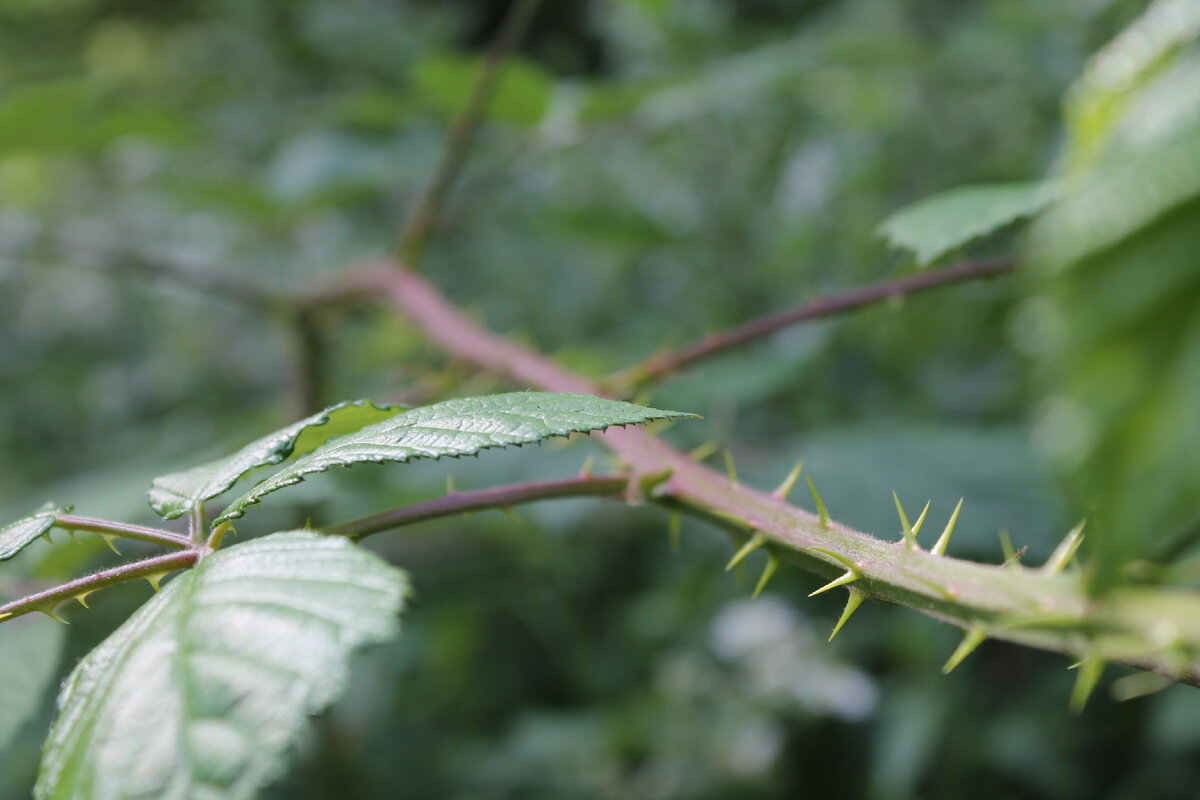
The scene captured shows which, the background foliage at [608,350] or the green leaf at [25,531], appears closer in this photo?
the green leaf at [25,531]

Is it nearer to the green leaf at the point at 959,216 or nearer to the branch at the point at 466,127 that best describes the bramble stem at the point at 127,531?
the green leaf at the point at 959,216

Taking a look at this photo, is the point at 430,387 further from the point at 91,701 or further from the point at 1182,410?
the point at 1182,410

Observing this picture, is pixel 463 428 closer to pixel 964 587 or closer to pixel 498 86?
pixel 964 587

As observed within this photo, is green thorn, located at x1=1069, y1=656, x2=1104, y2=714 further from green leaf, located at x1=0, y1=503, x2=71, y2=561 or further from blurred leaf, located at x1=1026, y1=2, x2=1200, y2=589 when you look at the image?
green leaf, located at x1=0, y1=503, x2=71, y2=561

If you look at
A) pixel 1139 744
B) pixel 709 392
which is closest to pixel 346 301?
pixel 709 392

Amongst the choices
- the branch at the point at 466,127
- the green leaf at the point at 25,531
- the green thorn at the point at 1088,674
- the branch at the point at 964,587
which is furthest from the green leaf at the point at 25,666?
the branch at the point at 466,127

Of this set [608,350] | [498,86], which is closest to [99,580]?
[498,86]

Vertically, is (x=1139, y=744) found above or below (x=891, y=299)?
below
